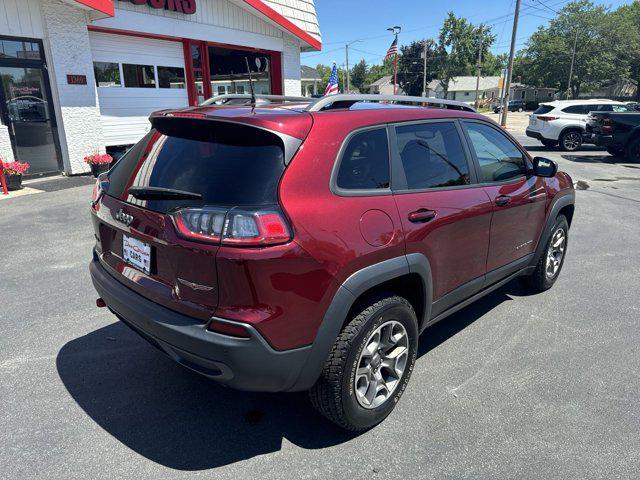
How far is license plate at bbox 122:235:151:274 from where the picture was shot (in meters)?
2.35

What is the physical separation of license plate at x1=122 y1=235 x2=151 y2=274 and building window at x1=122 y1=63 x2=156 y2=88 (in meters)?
10.8

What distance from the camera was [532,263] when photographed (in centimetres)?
413

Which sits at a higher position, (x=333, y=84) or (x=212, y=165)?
(x=333, y=84)

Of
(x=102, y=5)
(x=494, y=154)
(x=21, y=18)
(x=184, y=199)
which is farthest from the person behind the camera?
(x=102, y=5)

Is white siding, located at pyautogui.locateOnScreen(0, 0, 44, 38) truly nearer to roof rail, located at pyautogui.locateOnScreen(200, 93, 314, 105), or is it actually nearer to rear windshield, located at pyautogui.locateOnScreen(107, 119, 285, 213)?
roof rail, located at pyautogui.locateOnScreen(200, 93, 314, 105)

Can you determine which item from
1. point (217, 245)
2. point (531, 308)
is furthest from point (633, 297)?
point (217, 245)

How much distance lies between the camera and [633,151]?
566 inches

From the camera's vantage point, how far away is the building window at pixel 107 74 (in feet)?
36.3

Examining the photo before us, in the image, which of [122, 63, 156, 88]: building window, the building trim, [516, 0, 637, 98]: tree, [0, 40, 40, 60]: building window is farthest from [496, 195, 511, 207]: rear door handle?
[516, 0, 637, 98]: tree

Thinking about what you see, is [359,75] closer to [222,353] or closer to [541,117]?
[541,117]

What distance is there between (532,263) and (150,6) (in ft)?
37.0

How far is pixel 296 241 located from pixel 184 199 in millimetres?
605

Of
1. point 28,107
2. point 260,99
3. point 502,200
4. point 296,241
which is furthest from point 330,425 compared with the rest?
point 28,107

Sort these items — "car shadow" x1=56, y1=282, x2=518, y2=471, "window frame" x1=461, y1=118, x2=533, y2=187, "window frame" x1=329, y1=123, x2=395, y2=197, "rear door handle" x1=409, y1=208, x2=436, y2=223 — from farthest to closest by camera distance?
"window frame" x1=461, y1=118, x2=533, y2=187 < "rear door handle" x1=409, y1=208, x2=436, y2=223 < "car shadow" x1=56, y1=282, x2=518, y2=471 < "window frame" x1=329, y1=123, x2=395, y2=197
